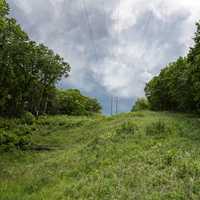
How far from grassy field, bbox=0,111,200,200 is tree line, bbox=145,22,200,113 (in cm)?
1387

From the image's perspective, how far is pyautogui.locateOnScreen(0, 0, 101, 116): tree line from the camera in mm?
36312

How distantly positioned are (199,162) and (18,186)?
7994 mm

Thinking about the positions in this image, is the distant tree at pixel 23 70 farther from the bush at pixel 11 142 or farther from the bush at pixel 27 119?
the bush at pixel 11 142

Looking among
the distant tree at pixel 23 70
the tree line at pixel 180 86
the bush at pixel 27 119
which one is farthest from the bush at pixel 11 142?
the tree line at pixel 180 86

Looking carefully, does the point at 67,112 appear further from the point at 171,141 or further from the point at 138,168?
the point at 138,168

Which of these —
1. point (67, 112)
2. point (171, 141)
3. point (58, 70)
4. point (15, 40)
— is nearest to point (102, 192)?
point (171, 141)

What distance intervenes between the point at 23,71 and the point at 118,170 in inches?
1324

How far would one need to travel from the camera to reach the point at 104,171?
1586 centimetres

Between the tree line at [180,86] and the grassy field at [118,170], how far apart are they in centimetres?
1387

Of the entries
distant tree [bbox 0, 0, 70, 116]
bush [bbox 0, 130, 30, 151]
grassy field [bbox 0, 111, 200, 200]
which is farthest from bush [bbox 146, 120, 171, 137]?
distant tree [bbox 0, 0, 70, 116]

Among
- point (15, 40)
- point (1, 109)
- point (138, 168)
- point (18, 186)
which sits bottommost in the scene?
point (18, 186)

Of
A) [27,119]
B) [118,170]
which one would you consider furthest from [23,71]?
[118,170]

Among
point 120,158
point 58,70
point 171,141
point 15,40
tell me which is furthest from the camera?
point 58,70

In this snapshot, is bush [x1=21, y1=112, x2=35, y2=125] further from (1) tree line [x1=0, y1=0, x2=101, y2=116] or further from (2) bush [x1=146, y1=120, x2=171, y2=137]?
(2) bush [x1=146, y1=120, x2=171, y2=137]
